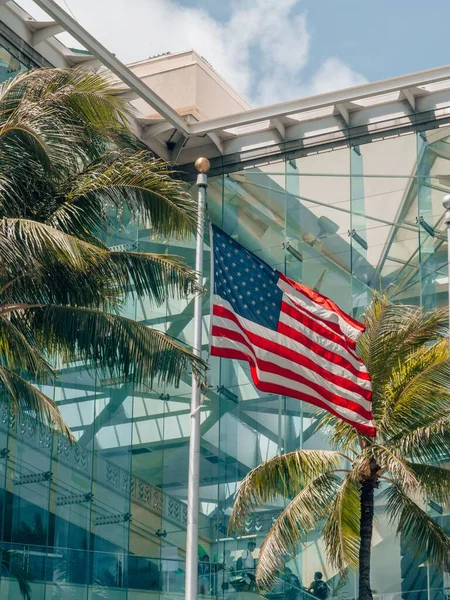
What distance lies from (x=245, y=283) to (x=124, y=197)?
255 cm

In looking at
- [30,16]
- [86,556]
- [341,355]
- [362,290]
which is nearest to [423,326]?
[341,355]

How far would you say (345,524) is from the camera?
19.9m

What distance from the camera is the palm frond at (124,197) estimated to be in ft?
53.7

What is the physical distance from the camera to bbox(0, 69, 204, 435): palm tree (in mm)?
16078

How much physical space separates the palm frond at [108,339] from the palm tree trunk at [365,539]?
14.3 feet

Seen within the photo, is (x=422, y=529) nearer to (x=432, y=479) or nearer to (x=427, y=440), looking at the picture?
(x=432, y=479)

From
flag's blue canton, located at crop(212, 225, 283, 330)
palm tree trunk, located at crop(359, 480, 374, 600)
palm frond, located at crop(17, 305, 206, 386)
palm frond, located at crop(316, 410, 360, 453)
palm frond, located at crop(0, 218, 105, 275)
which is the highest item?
flag's blue canton, located at crop(212, 225, 283, 330)

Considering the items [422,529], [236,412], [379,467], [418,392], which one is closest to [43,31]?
[236,412]

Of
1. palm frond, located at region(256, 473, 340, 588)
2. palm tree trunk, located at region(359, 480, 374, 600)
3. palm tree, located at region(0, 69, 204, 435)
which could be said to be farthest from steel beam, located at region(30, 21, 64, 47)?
palm tree trunk, located at region(359, 480, 374, 600)

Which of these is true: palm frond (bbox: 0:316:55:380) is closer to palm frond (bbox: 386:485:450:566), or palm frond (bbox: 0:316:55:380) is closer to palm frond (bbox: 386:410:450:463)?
palm frond (bbox: 386:410:450:463)

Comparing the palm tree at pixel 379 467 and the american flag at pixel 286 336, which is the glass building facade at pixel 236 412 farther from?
the american flag at pixel 286 336

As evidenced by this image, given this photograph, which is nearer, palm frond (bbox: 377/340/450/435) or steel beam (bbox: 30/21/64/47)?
palm frond (bbox: 377/340/450/435)

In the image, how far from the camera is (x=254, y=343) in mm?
17734

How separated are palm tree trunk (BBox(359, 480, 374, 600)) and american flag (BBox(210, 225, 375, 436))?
1814 millimetres
